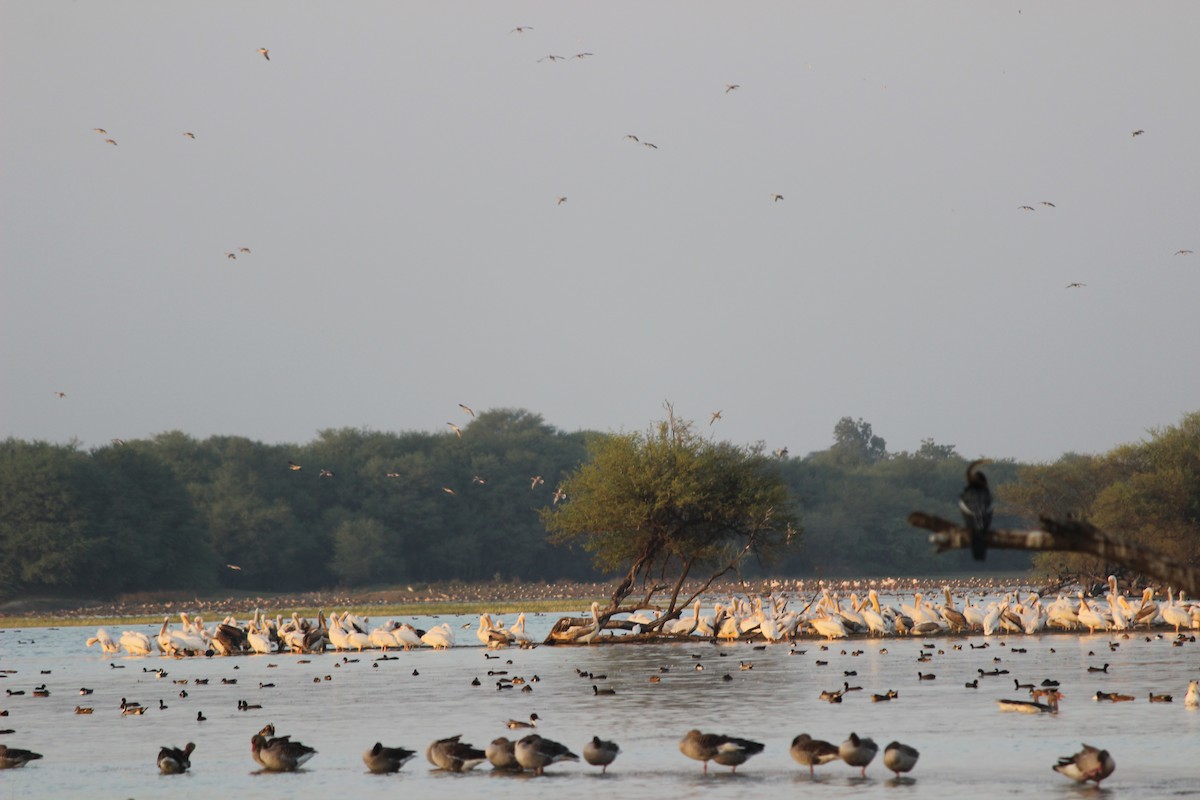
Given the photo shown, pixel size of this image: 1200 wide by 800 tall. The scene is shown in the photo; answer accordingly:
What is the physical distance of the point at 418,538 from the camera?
9794cm

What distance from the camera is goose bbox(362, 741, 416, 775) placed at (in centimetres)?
1570

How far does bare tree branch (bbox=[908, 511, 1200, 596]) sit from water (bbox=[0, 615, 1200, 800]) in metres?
4.72

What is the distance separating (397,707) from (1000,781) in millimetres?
11039

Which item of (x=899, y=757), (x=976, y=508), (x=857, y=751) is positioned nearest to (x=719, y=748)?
(x=857, y=751)

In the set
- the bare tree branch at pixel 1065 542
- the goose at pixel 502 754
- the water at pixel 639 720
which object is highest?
the bare tree branch at pixel 1065 542

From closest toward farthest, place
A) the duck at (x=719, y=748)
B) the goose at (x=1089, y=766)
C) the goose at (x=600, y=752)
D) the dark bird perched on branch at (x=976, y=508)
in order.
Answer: the dark bird perched on branch at (x=976, y=508), the goose at (x=1089, y=766), the duck at (x=719, y=748), the goose at (x=600, y=752)

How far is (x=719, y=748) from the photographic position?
14.9 m

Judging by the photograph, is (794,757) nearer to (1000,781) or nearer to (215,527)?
(1000,781)

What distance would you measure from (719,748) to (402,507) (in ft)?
276

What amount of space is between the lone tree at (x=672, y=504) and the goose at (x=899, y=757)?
74.3 ft

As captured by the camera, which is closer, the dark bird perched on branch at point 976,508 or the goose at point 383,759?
the dark bird perched on branch at point 976,508

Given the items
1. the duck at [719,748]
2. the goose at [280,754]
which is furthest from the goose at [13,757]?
the duck at [719,748]

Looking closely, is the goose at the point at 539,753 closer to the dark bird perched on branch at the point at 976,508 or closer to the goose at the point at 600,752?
the goose at the point at 600,752

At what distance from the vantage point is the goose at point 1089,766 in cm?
1324
